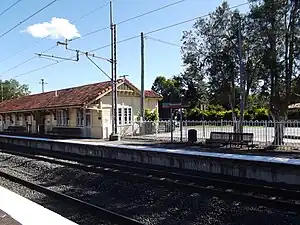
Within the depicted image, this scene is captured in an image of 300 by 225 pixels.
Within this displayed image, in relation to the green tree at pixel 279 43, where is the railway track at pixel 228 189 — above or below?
below

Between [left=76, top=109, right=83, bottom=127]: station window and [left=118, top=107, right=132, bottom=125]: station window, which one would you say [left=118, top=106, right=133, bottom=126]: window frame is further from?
[left=76, top=109, right=83, bottom=127]: station window

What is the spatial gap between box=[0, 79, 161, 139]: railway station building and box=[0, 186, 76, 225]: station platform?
23.4m

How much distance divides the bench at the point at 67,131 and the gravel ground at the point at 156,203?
19470mm

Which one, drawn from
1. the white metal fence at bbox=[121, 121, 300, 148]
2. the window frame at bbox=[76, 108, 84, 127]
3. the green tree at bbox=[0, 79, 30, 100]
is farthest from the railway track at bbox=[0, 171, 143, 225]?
the green tree at bbox=[0, 79, 30, 100]

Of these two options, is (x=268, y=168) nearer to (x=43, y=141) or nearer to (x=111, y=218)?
(x=111, y=218)

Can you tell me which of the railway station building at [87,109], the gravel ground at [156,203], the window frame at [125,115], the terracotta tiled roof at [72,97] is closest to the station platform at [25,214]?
the gravel ground at [156,203]

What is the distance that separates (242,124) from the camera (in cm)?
2031

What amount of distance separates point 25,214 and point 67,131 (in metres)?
28.6

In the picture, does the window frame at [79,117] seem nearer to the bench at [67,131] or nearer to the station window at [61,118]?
the bench at [67,131]

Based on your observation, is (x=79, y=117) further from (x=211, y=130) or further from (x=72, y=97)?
(x=211, y=130)

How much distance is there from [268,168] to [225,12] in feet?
44.7

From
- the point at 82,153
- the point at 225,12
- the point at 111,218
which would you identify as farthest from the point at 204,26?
the point at 111,218

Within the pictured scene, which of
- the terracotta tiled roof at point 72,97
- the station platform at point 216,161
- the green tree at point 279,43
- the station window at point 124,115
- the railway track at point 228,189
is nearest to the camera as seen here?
the railway track at point 228,189

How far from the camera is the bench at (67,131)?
32.8 meters
